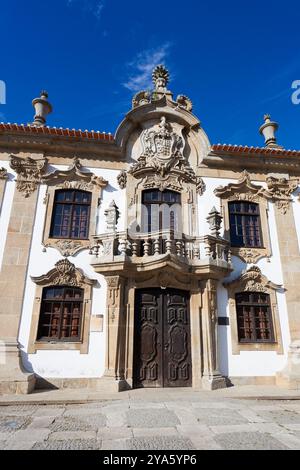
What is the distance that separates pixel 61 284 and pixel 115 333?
2.29 meters

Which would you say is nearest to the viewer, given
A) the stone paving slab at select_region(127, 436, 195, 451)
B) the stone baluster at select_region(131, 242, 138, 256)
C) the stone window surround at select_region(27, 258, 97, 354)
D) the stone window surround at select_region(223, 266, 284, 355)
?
the stone paving slab at select_region(127, 436, 195, 451)

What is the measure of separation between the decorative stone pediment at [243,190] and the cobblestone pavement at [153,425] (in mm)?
6809

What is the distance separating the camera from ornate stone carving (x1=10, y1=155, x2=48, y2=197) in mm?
10064

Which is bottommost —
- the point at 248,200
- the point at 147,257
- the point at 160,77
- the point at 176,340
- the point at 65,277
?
the point at 176,340

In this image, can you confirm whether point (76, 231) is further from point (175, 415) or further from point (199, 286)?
point (175, 415)

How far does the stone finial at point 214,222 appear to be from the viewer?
966 cm

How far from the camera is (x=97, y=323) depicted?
8.80 meters

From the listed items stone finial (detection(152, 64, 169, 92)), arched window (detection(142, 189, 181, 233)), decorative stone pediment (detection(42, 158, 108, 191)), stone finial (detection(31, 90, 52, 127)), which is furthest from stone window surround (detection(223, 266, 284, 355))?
stone finial (detection(31, 90, 52, 127))

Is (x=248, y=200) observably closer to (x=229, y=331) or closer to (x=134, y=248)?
(x=229, y=331)

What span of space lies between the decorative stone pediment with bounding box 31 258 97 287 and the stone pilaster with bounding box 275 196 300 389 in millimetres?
6567

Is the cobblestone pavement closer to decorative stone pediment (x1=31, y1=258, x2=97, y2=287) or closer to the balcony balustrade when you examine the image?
decorative stone pediment (x1=31, y1=258, x2=97, y2=287)

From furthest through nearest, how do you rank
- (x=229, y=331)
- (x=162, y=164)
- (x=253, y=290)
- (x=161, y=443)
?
(x=162, y=164) < (x=253, y=290) < (x=229, y=331) < (x=161, y=443)

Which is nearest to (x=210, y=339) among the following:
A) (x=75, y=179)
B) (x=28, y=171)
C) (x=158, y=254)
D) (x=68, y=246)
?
(x=158, y=254)
